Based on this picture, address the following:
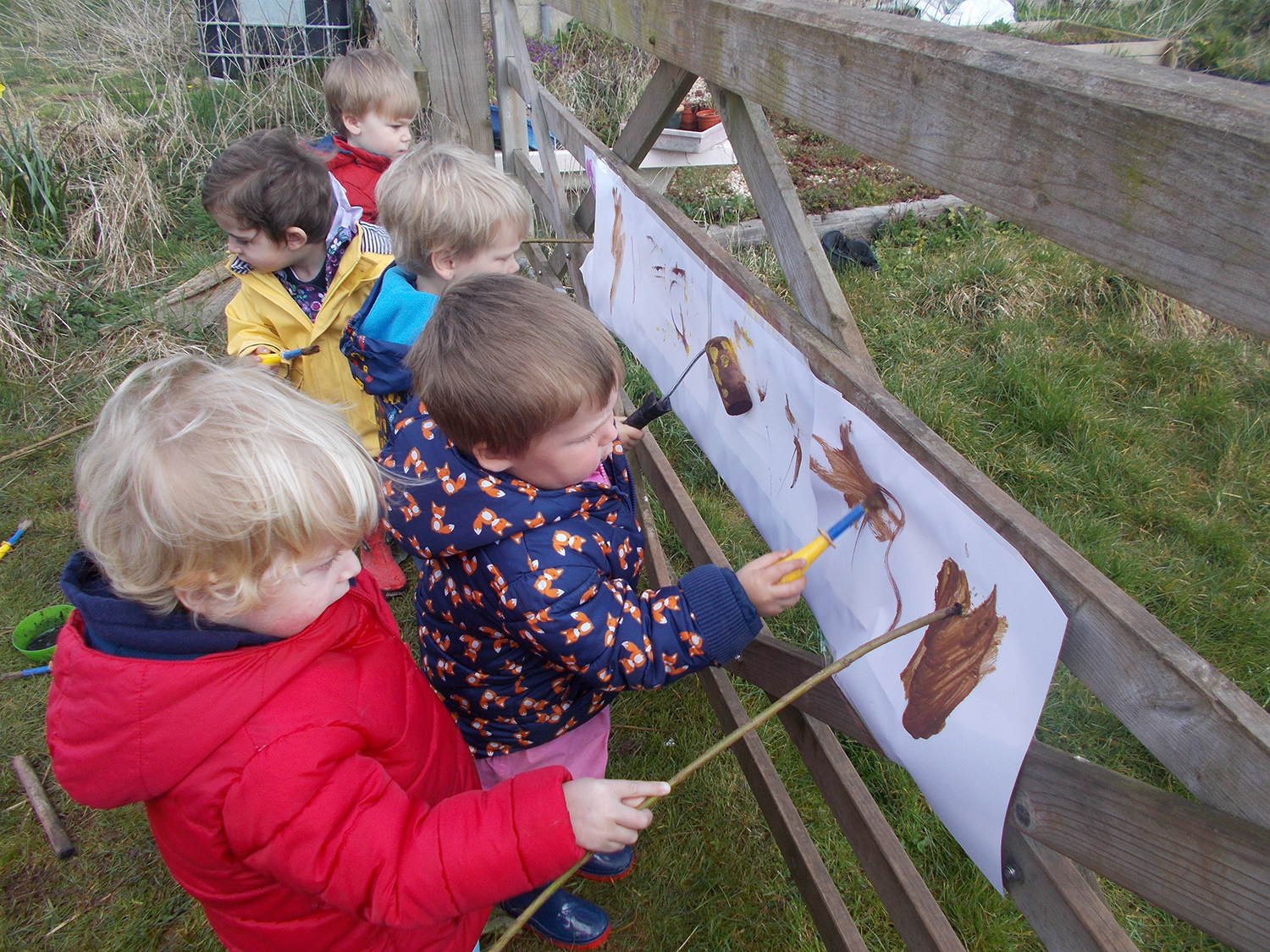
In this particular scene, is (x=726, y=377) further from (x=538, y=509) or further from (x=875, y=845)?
(x=875, y=845)

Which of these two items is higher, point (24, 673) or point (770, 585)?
point (770, 585)

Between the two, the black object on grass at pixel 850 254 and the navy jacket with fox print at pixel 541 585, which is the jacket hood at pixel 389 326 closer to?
the navy jacket with fox print at pixel 541 585

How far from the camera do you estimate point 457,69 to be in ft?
11.6

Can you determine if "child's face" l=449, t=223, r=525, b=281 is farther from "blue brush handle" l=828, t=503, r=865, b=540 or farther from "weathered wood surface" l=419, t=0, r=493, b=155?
"weathered wood surface" l=419, t=0, r=493, b=155

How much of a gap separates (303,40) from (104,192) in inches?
75.9

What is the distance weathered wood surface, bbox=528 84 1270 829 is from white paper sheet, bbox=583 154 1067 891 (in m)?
0.03

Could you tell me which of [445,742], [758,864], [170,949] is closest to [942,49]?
[445,742]

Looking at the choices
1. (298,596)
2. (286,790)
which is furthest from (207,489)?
(286,790)

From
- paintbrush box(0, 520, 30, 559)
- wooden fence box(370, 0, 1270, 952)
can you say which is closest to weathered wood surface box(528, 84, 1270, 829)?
wooden fence box(370, 0, 1270, 952)

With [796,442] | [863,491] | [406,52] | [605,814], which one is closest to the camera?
[605,814]

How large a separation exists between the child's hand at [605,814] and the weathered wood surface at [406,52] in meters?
3.71

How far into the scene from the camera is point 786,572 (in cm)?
134

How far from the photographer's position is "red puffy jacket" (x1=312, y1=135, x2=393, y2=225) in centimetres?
344

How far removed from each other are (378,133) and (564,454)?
2.85m
